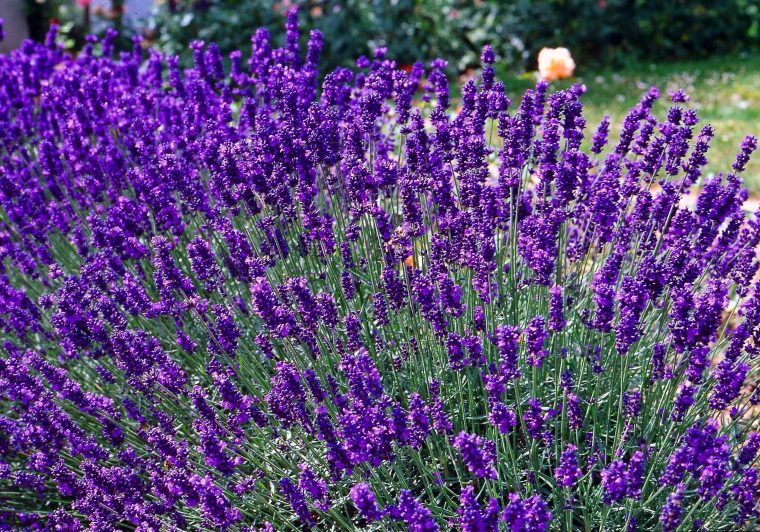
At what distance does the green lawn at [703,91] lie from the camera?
22.3ft

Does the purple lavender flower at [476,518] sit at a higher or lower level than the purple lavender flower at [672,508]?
higher

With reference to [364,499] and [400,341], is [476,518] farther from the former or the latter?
[400,341]

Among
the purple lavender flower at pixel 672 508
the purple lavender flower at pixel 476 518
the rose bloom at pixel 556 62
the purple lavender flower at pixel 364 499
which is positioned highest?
the rose bloom at pixel 556 62

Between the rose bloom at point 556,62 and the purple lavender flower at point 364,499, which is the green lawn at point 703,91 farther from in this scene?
the purple lavender flower at point 364,499

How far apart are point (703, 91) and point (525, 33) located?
2274 millimetres

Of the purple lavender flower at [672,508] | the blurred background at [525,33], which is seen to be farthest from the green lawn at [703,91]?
the purple lavender flower at [672,508]

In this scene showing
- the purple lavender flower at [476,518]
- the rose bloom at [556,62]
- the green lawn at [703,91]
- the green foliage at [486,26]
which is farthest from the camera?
the green foliage at [486,26]

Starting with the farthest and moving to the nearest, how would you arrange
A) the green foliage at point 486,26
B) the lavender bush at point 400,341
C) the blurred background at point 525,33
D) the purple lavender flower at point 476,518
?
the green foliage at point 486,26, the blurred background at point 525,33, the lavender bush at point 400,341, the purple lavender flower at point 476,518

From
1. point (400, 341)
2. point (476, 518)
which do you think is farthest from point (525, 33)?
point (476, 518)

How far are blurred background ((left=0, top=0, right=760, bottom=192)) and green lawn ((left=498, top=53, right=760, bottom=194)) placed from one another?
0.9 inches

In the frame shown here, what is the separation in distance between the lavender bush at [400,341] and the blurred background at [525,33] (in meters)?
5.87

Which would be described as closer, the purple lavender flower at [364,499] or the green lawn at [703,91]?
the purple lavender flower at [364,499]

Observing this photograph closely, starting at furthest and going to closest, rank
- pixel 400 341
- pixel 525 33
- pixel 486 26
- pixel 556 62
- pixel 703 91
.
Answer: pixel 486 26, pixel 525 33, pixel 703 91, pixel 556 62, pixel 400 341

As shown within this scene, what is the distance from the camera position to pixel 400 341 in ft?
9.83
